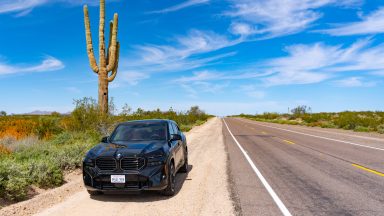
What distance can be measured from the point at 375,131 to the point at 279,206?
29.2 metres

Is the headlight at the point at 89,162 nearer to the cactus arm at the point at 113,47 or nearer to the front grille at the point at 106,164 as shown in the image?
the front grille at the point at 106,164

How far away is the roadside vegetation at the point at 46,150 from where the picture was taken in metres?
7.64

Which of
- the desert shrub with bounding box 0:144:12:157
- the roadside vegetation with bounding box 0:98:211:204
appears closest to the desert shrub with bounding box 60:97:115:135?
the roadside vegetation with bounding box 0:98:211:204

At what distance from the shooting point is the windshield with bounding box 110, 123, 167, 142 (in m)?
8.80

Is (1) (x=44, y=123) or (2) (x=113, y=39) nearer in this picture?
(1) (x=44, y=123)

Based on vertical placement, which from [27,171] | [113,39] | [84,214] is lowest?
[84,214]

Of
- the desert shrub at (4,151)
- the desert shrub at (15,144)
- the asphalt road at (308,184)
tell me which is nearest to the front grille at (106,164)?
the asphalt road at (308,184)

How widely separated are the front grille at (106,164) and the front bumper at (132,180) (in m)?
0.10

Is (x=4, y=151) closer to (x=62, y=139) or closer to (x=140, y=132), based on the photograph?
(x=62, y=139)

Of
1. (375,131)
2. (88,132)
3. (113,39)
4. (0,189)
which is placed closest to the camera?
(0,189)

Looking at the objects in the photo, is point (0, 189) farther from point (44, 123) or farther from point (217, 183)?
point (44, 123)

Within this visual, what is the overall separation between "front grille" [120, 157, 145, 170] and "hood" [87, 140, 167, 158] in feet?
0.28

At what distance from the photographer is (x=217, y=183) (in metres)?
8.80

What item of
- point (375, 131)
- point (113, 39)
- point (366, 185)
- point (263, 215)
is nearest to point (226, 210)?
point (263, 215)
